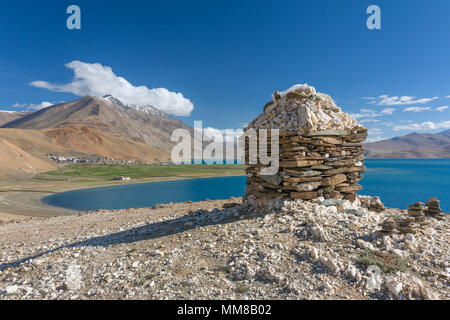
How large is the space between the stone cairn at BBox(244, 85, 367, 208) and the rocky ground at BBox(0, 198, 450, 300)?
2.28ft

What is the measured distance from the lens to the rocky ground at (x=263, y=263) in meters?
4.69

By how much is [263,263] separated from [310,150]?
14.2 feet

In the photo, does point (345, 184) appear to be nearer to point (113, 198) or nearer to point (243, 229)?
point (243, 229)

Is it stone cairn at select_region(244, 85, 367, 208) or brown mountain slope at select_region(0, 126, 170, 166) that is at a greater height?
brown mountain slope at select_region(0, 126, 170, 166)

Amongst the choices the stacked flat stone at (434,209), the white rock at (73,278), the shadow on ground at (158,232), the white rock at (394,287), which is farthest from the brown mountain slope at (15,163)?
the stacked flat stone at (434,209)

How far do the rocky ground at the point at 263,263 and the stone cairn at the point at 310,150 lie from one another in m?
0.69

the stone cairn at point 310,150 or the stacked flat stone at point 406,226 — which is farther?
the stone cairn at point 310,150

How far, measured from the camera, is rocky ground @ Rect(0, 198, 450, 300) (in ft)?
15.4

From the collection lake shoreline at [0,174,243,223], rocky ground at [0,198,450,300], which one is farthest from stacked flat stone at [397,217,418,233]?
lake shoreline at [0,174,243,223]

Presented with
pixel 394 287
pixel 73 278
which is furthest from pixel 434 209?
pixel 73 278

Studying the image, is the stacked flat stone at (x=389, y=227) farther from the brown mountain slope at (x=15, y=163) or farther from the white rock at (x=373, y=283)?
the brown mountain slope at (x=15, y=163)

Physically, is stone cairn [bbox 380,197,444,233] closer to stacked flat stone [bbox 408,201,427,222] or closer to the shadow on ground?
stacked flat stone [bbox 408,201,427,222]
